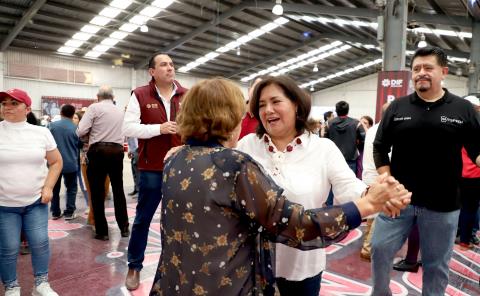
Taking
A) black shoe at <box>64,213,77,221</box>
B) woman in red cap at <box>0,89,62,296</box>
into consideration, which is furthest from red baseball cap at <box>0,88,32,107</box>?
black shoe at <box>64,213,77,221</box>

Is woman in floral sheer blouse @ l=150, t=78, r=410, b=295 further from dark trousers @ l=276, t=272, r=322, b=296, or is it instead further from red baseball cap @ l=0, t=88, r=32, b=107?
red baseball cap @ l=0, t=88, r=32, b=107

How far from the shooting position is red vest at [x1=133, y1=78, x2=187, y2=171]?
2.70 m

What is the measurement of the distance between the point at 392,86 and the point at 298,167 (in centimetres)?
575

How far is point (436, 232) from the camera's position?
2.05 meters

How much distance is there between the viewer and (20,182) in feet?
7.83

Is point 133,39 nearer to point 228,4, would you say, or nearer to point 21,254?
point 228,4

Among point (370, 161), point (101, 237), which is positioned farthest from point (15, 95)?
point (370, 161)

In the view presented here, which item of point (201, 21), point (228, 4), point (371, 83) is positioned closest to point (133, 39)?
point (201, 21)

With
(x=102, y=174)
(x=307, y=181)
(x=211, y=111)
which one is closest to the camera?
(x=211, y=111)

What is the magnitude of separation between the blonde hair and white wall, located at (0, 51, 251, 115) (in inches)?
612

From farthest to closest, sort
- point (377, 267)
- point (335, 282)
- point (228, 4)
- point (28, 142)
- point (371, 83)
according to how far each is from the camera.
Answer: point (371, 83), point (228, 4), point (335, 282), point (28, 142), point (377, 267)

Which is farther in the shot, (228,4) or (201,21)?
(201,21)

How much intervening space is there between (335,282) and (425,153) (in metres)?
1.52

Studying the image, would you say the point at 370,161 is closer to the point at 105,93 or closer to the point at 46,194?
the point at 46,194
